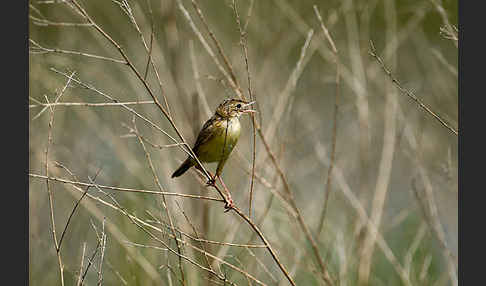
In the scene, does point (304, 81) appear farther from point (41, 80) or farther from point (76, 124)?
point (41, 80)

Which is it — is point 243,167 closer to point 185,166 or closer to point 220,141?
point 220,141

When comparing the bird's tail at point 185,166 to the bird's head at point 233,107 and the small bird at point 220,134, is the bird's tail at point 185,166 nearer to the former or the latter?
the small bird at point 220,134

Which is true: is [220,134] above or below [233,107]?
below

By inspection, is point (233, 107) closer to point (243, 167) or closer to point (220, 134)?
point (220, 134)

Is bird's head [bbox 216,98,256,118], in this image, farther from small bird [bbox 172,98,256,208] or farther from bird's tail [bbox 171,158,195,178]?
bird's tail [bbox 171,158,195,178]

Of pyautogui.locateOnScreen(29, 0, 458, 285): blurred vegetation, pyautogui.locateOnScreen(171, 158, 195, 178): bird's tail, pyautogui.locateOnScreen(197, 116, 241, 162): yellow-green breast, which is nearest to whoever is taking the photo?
pyautogui.locateOnScreen(197, 116, 241, 162): yellow-green breast

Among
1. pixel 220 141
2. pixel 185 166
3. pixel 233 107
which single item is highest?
pixel 233 107

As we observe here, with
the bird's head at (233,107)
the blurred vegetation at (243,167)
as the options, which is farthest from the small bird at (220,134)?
the blurred vegetation at (243,167)

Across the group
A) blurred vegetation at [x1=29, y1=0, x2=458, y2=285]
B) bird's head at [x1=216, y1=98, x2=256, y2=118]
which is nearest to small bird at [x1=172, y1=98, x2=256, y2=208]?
bird's head at [x1=216, y1=98, x2=256, y2=118]

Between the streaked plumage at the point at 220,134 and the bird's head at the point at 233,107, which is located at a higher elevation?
the bird's head at the point at 233,107

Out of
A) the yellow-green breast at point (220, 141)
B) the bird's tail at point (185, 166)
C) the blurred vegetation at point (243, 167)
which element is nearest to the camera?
the yellow-green breast at point (220, 141)

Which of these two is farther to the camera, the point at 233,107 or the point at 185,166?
the point at 185,166

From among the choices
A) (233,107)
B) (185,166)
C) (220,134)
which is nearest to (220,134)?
(220,134)

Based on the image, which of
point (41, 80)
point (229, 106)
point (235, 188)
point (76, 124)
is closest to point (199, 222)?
point (235, 188)
